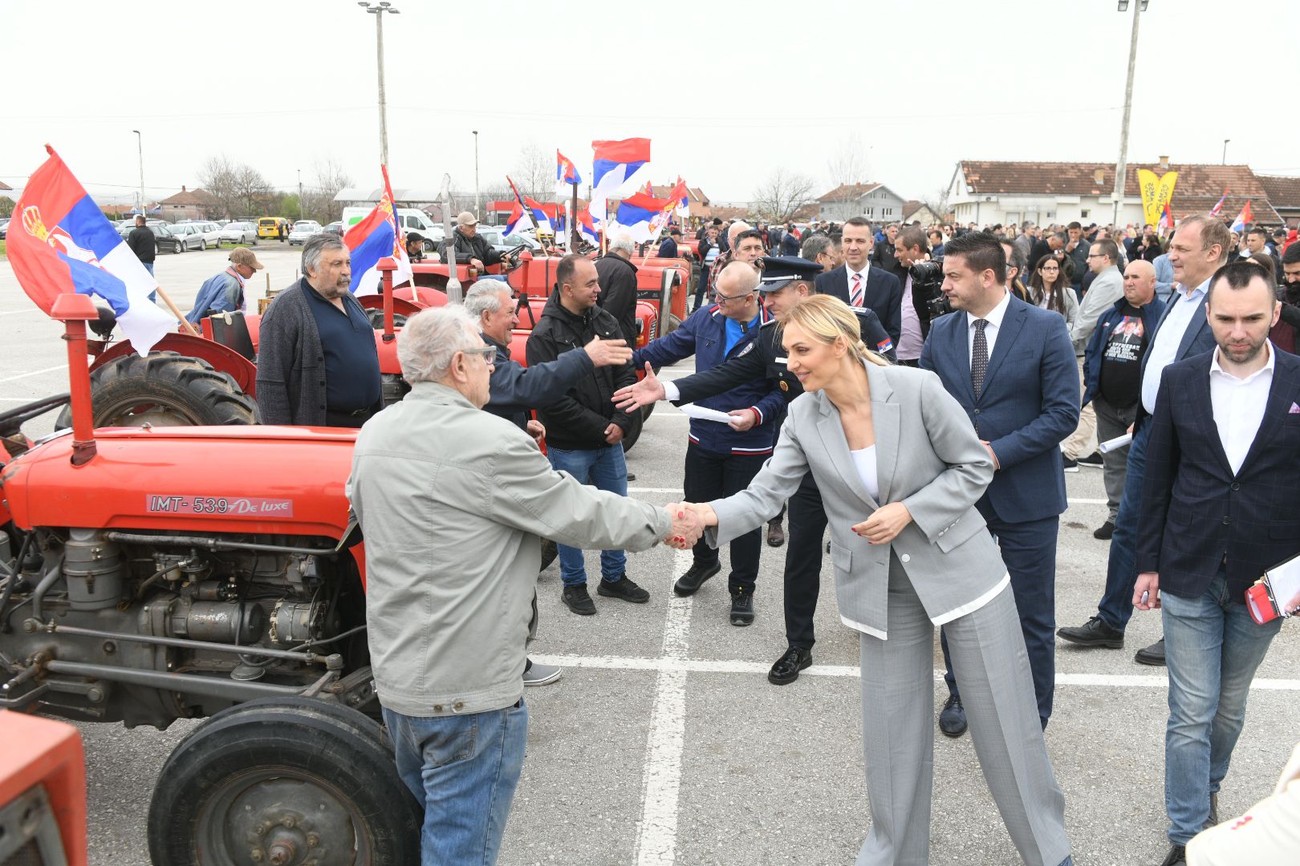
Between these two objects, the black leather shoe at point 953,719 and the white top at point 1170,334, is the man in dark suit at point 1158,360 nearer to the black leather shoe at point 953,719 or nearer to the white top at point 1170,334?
the white top at point 1170,334

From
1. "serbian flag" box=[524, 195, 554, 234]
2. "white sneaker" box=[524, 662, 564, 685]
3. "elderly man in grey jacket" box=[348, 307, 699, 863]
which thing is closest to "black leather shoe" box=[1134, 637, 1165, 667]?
"white sneaker" box=[524, 662, 564, 685]

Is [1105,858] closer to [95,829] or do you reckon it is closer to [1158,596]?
[1158,596]

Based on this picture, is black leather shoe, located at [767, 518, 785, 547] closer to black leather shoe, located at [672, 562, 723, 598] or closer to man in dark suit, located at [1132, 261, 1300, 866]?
black leather shoe, located at [672, 562, 723, 598]

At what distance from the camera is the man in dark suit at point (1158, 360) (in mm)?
4445

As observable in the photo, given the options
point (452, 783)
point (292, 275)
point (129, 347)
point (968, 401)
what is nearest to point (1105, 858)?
point (968, 401)

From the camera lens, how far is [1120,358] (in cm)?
595

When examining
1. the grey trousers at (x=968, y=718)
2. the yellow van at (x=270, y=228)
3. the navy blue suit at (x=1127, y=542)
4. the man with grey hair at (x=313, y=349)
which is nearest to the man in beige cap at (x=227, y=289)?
the man with grey hair at (x=313, y=349)

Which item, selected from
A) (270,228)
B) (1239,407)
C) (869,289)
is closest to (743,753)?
(1239,407)

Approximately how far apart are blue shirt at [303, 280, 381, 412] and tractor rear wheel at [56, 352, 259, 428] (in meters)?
1.58

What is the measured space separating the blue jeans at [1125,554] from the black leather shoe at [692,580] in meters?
2.08

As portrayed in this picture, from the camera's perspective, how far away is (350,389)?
491 centimetres

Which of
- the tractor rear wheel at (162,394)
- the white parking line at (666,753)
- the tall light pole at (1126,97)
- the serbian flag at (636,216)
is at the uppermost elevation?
the tall light pole at (1126,97)

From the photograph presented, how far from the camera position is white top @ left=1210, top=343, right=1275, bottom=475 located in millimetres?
3061

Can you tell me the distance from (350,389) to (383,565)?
103 inches
